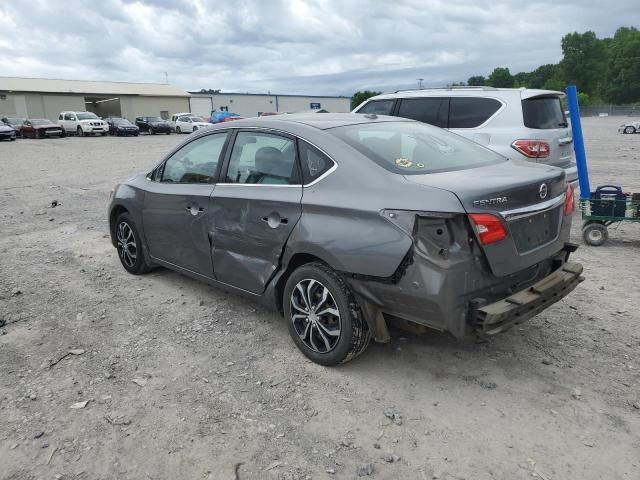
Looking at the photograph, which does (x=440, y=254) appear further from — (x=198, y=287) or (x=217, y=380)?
(x=198, y=287)

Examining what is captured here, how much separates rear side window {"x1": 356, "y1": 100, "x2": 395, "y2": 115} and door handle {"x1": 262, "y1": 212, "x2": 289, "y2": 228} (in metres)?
5.27

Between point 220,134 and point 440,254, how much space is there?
7.81 ft

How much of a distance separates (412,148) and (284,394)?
193 centimetres

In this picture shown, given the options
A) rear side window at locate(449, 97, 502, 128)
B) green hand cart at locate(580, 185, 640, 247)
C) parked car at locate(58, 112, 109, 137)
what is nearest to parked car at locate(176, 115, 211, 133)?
parked car at locate(58, 112, 109, 137)

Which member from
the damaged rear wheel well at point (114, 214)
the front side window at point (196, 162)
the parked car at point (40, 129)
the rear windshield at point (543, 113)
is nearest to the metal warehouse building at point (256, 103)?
the parked car at point (40, 129)

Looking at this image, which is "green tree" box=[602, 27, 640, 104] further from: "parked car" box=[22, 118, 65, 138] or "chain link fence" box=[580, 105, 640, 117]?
"parked car" box=[22, 118, 65, 138]

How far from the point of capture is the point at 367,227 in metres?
3.14

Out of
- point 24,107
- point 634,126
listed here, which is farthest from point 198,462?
point 24,107

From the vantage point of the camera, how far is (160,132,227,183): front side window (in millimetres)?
4398

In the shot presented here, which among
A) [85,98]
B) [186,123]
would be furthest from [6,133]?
[85,98]

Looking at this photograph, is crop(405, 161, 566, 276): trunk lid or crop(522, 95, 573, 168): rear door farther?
crop(522, 95, 573, 168): rear door

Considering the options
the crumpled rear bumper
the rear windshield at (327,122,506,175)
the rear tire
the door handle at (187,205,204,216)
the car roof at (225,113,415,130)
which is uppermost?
the car roof at (225,113,415,130)

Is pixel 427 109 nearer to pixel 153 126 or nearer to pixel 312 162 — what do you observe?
pixel 312 162

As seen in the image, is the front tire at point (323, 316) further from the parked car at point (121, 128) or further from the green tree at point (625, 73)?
the green tree at point (625, 73)
